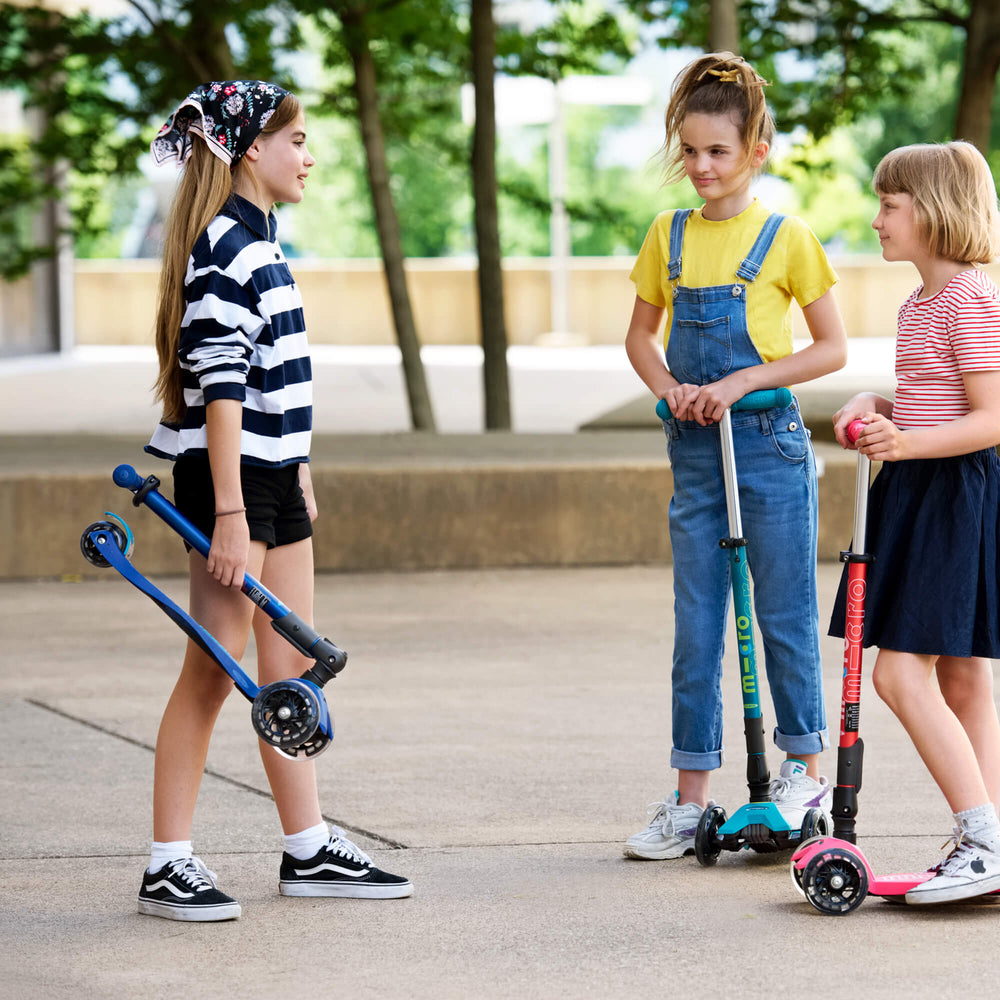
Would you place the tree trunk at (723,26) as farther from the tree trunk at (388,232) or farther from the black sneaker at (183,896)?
the black sneaker at (183,896)

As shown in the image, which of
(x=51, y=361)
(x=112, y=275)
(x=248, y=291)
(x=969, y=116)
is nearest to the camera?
(x=248, y=291)

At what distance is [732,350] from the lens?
385 centimetres

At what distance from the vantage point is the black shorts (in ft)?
11.5

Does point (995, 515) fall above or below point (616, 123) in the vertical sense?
below

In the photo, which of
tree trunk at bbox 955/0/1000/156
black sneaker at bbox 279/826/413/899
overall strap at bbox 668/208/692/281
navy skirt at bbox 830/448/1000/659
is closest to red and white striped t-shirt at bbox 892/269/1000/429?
navy skirt at bbox 830/448/1000/659

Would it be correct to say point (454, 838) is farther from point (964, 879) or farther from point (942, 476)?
point (942, 476)

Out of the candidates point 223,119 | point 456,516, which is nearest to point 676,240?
point 223,119

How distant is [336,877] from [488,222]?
869 cm

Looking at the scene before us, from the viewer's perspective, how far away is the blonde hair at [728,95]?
380 cm

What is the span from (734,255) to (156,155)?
54.1 inches

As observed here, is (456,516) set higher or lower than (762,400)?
lower

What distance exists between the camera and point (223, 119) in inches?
138

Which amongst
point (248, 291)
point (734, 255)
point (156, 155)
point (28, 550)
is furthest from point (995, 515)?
point (28, 550)

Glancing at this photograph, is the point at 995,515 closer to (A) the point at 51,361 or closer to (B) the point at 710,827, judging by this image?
(B) the point at 710,827
